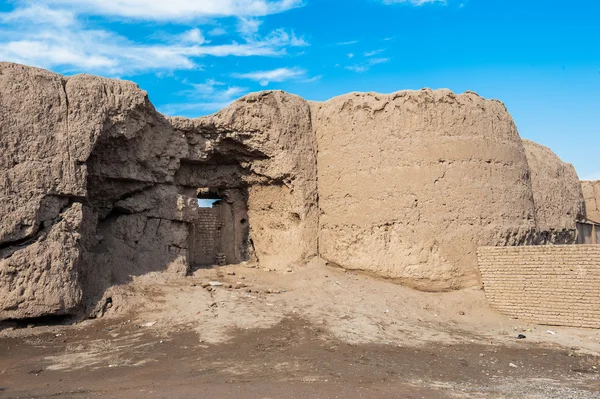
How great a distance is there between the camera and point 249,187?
12.6 meters

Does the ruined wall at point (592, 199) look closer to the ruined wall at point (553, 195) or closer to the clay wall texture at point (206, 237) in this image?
the ruined wall at point (553, 195)

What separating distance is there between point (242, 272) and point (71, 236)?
3.92 meters

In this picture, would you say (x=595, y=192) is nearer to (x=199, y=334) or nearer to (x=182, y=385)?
(x=199, y=334)

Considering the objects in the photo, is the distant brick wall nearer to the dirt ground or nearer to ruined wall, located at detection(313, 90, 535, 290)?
the dirt ground

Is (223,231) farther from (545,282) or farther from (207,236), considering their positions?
(545,282)

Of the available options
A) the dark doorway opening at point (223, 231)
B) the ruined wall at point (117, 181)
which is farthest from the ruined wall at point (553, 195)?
the dark doorway opening at point (223, 231)

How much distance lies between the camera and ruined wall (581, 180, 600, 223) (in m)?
17.7

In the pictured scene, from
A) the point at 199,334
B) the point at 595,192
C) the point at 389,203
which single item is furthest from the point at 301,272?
the point at 595,192

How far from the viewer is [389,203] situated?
1045 centimetres

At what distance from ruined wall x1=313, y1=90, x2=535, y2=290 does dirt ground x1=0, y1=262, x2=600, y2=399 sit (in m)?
0.68

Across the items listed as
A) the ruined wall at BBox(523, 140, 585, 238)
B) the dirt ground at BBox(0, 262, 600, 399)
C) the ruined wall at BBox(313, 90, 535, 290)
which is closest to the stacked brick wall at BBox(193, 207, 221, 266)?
the dirt ground at BBox(0, 262, 600, 399)

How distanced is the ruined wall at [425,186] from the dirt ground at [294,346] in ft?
2.23

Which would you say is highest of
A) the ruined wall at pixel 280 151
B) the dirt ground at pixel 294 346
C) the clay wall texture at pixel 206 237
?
the ruined wall at pixel 280 151

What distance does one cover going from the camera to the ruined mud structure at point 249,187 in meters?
8.45
